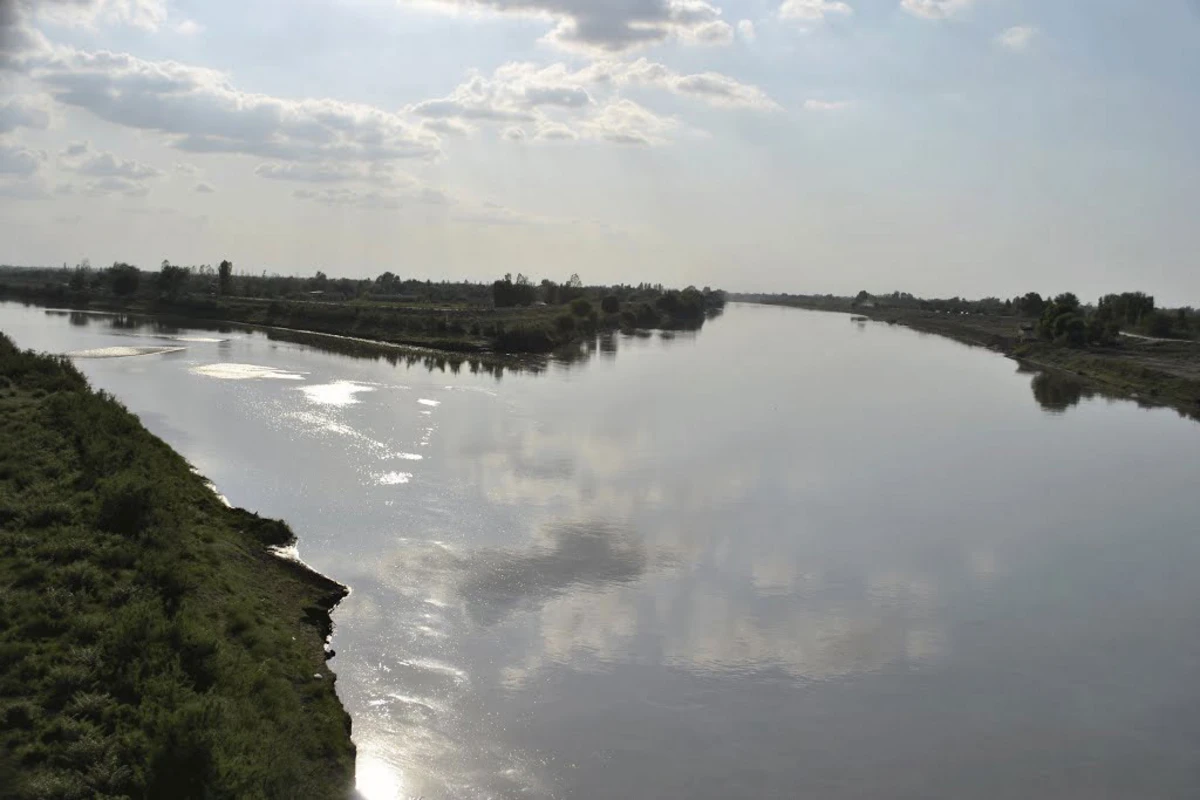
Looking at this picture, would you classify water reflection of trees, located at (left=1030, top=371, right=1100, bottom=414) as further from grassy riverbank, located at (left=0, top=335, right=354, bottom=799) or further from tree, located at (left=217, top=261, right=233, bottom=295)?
tree, located at (left=217, top=261, right=233, bottom=295)

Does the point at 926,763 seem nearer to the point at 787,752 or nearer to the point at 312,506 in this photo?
the point at 787,752

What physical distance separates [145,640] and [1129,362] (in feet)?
219

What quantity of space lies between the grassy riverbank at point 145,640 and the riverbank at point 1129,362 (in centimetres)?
4900

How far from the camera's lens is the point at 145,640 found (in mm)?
10367

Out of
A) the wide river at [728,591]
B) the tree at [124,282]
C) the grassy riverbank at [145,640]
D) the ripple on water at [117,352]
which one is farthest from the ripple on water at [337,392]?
the tree at [124,282]

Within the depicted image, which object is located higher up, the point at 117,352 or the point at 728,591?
the point at 117,352

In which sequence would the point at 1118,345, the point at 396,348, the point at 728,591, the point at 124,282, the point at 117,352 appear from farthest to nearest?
the point at 124,282 < the point at 1118,345 < the point at 396,348 < the point at 117,352 < the point at 728,591

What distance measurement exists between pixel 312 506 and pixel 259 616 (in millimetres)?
8746

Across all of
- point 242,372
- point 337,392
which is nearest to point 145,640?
point 337,392

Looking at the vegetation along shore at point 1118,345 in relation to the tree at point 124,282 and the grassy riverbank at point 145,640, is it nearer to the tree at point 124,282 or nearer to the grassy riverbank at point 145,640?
the grassy riverbank at point 145,640

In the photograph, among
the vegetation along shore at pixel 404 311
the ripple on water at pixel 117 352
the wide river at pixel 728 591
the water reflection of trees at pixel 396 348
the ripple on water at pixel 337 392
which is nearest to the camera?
the wide river at pixel 728 591

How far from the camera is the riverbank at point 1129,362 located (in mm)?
53800

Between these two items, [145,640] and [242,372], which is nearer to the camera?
[145,640]

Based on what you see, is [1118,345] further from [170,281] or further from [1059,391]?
[170,281]
